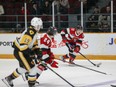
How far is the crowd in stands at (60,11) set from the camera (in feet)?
31.2

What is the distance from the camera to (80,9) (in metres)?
9.53

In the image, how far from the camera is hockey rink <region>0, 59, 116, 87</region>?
6.00 m

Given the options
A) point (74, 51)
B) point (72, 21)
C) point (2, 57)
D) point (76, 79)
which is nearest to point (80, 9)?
point (72, 21)

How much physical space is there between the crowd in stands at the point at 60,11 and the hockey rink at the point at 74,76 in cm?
117

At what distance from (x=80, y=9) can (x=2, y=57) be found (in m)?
2.34

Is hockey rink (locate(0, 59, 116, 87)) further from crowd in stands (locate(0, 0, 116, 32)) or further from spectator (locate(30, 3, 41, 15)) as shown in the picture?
spectator (locate(30, 3, 41, 15))

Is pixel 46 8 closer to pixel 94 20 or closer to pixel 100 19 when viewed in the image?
pixel 94 20

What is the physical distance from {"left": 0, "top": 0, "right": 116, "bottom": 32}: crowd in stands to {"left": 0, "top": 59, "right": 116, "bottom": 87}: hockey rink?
1.17 meters

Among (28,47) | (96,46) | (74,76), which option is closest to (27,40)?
(28,47)

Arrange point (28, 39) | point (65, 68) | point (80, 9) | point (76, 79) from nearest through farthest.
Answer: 1. point (28, 39)
2. point (76, 79)
3. point (65, 68)
4. point (80, 9)

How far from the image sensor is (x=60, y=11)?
31.9 ft

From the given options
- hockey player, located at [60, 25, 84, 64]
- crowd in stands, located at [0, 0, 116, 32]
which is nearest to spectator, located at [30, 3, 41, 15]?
crowd in stands, located at [0, 0, 116, 32]

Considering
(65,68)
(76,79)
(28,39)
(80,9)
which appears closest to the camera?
(28,39)

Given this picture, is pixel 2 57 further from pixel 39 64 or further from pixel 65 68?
pixel 39 64
